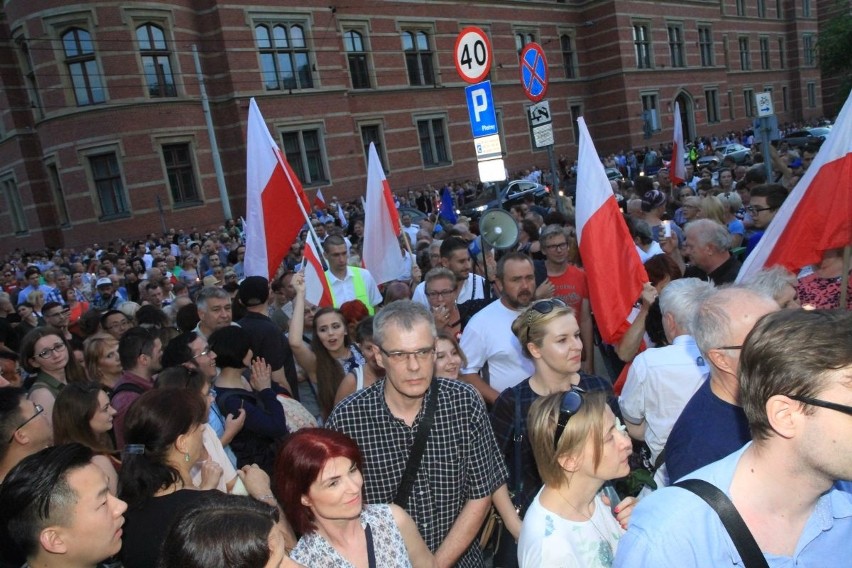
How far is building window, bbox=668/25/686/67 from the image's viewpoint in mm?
38250

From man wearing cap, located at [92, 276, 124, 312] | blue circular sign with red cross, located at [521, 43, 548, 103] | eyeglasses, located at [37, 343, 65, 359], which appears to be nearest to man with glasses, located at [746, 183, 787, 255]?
blue circular sign with red cross, located at [521, 43, 548, 103]

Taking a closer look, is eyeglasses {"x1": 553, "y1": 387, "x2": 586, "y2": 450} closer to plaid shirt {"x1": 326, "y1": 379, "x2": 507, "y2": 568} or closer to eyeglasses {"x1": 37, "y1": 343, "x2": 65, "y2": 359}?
plaid shirt {"x1": 326, "y1": 379, "x2": 507, "y2": 568}

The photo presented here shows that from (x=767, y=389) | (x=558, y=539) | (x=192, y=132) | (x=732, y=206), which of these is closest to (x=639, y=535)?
(x=767, y=389)

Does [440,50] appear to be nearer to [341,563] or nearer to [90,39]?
[90,39]

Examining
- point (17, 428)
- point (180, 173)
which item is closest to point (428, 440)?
point (17, 428)

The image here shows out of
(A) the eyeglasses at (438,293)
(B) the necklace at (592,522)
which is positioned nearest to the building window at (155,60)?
(A) the eyeglasses at (438,293)

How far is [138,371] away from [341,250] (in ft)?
8.16

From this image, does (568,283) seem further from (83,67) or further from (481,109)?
(83,67)

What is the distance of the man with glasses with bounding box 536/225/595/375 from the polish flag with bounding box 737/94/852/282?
168 centimetres

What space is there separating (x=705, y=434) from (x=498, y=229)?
14.0ft

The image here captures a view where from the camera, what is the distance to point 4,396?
300 cm

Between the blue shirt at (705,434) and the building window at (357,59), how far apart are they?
25697mm

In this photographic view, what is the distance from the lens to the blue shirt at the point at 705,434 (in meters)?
2.11

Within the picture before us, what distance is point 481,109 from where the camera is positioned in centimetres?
626
